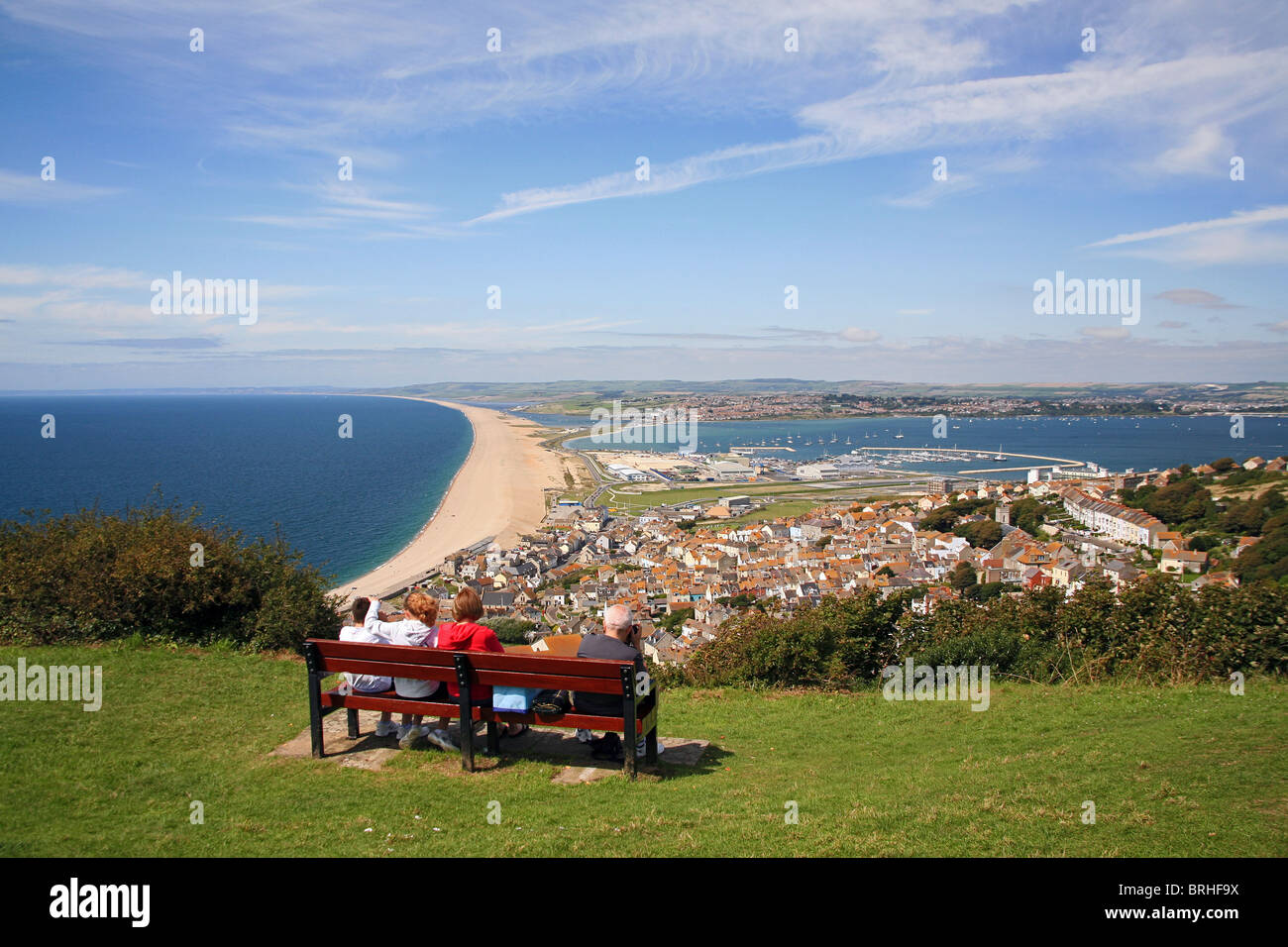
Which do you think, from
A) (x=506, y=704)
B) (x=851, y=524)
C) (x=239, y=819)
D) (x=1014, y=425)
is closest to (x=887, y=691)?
(x=506, y=704)

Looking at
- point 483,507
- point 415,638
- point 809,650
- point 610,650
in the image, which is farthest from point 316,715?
point 483,507

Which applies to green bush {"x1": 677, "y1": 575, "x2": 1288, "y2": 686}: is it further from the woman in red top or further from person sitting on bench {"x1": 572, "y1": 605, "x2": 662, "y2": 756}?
the woman in red top

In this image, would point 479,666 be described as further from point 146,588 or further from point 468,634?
point 146,588

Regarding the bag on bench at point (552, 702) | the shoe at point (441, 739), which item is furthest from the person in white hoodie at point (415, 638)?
the bag on bench at point (552, 702)

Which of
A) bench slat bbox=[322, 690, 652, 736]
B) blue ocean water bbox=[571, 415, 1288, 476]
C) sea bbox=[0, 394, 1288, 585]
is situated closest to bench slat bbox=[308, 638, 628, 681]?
bench slat bbox=[322, 690, 652, 736]

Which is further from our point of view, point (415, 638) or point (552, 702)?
point (415, 638)

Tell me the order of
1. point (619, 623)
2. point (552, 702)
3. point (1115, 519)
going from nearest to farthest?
point (619, 623) < point (552, 702) < point (1115, 519)
